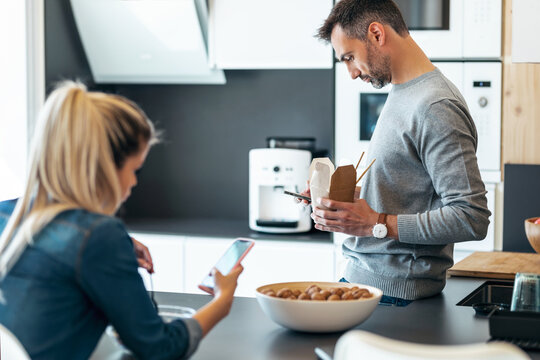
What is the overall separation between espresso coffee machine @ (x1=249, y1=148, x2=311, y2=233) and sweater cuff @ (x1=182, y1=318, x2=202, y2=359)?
210 cm

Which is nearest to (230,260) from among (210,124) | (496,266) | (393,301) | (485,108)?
(393,301)

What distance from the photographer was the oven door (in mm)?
3240

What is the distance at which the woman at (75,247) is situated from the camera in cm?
109

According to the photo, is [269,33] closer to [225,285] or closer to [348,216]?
[348,216]

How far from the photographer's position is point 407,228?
166cm

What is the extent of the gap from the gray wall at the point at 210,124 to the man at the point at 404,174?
72.6 inches

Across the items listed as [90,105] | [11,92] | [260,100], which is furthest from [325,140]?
[90,105]

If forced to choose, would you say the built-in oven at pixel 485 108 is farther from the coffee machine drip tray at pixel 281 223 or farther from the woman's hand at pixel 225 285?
the woman's hand at pixel 225 285

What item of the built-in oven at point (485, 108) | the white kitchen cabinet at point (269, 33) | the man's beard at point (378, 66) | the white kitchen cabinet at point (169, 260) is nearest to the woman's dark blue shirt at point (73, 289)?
the man's beard at point (378, 66)

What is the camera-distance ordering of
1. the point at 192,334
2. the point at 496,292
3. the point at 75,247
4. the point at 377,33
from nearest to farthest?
the point at 75,247
the point at 192,334
the point at 377,33
the point at 496,292

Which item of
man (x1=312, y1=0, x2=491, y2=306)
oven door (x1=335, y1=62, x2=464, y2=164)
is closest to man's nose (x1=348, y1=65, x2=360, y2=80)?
man (x1=312, y1=0, x2=491, y2=306)

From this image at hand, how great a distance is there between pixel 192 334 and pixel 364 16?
101 cm

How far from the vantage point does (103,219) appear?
3.65 ft

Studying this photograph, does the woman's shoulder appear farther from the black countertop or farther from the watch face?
the black countertop
